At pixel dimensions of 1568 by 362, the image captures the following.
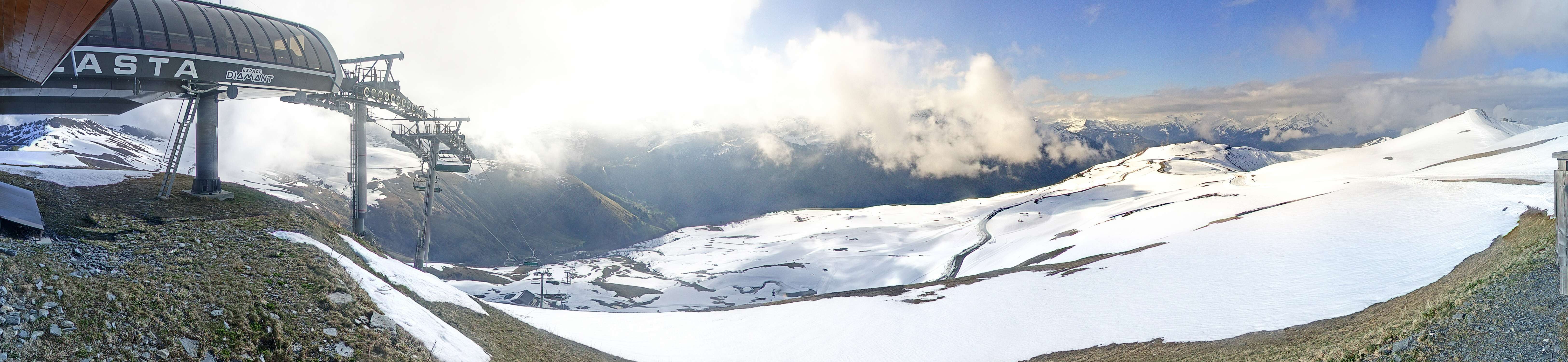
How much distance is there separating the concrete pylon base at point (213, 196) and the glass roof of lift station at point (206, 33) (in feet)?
16.0

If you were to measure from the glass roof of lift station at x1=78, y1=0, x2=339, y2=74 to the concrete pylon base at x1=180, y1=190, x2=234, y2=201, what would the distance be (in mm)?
4882

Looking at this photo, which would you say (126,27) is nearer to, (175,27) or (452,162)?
(175,27)

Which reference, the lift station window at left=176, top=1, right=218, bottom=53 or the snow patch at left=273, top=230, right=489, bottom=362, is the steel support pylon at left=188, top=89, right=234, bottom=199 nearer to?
the lift station window at left=176, top=1, right=218, bottom=53

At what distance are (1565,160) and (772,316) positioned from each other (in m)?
34.0

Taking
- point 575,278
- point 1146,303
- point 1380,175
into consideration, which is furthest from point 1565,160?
point 575,278

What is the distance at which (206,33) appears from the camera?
20.5 metres

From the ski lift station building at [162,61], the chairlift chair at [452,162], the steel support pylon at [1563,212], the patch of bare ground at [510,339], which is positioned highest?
the ski lift station building at [162,61]

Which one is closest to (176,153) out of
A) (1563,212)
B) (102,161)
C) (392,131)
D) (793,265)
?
(392,131)

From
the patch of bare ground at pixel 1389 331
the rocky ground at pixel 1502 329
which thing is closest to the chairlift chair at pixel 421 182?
the patch of bare ground at pixel 1389 331

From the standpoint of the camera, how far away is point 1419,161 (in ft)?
250

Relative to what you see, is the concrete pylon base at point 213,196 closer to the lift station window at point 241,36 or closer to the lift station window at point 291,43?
the lift station window at point 241,36

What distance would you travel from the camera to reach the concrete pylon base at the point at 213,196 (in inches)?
777

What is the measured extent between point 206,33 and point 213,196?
19.2 feet

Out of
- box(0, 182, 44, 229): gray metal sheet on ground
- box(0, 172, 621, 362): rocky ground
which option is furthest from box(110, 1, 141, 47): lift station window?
box(0, 182, 44, 229): gray metal sheet on ground
